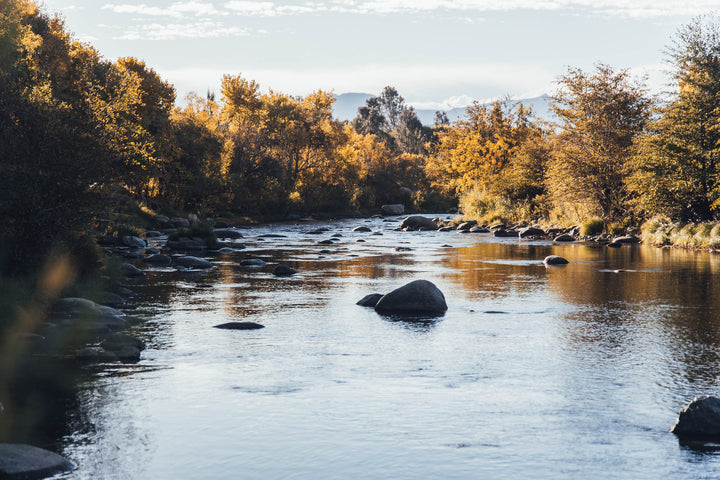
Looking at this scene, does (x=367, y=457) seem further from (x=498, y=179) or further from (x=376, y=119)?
(x=376, y=119)

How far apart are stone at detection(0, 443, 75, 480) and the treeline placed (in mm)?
8860

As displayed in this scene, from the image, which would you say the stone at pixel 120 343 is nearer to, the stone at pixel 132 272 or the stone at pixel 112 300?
the stone at pixel 112 300

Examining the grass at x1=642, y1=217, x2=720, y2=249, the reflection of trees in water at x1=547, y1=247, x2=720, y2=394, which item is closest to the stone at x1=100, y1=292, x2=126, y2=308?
the reflection of trees in water at x1=547, y1=247, x2=720, y2=394

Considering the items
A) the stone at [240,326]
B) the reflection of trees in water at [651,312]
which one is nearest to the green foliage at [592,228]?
the reflection of trees in water at [651,312]

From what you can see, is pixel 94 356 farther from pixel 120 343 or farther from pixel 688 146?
pixel 688 146

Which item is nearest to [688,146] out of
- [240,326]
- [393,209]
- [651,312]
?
[651,312]

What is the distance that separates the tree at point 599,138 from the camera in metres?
42.6

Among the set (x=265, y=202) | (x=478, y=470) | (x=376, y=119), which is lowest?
(x=478, y=470)

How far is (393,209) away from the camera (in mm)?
81312

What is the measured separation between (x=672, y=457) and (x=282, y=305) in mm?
11130

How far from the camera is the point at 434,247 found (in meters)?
36.1

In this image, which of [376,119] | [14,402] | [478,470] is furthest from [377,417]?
[376,119]

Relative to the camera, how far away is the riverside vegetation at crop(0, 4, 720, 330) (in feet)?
49.9

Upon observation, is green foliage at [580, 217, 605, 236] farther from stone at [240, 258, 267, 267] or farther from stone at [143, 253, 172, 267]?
stone at [143, 253, 172, 267]
